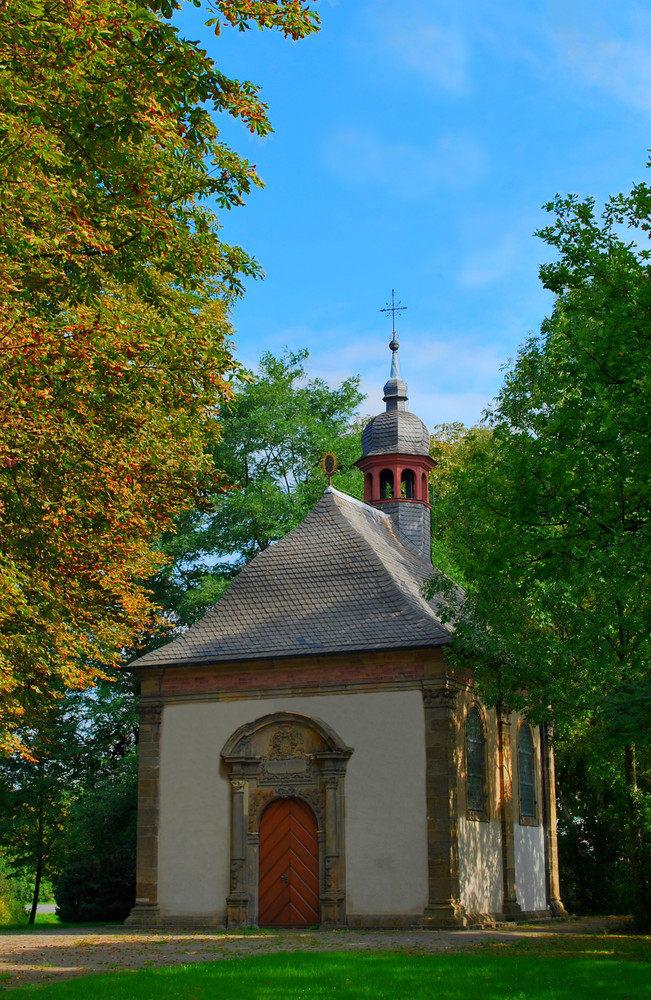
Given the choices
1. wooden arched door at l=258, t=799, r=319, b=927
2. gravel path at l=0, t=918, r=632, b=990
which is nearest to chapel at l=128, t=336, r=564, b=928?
wooden arched door at l=258, t=799, r=319, b=927

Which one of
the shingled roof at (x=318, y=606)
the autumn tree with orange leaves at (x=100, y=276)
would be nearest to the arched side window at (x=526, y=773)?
the shingled roof at (x=318, y=606)

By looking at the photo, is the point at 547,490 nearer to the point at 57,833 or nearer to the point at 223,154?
the point at 223,154

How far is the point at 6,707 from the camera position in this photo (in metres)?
13.6

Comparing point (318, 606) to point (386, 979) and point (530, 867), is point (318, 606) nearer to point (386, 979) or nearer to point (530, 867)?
point (530, 867)

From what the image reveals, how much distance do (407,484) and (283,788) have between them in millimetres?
10571

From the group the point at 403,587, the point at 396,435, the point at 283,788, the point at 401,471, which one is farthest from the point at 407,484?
the point at 283,788

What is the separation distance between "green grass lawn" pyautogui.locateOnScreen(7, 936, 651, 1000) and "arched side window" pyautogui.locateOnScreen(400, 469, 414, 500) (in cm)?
1510

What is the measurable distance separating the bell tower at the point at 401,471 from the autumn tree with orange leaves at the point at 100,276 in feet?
48.3

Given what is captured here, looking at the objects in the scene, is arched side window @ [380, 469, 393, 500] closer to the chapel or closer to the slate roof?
the slate roof

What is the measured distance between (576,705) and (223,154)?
11.1 metres

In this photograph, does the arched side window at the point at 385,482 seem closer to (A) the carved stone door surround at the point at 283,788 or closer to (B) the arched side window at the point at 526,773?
(B) the arched side window at the point at 526,773

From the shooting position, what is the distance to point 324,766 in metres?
19.6

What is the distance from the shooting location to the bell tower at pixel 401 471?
92.1 ft

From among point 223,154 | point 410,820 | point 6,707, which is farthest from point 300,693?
point 223,154
